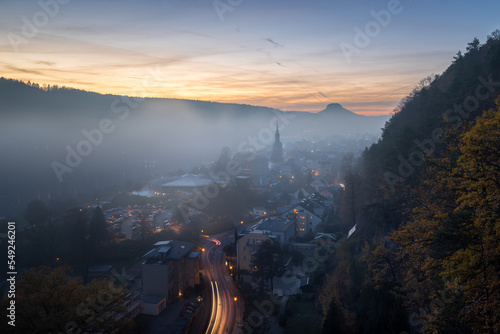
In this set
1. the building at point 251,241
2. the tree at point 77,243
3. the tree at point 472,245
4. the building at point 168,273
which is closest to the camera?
the tree at point 472,245

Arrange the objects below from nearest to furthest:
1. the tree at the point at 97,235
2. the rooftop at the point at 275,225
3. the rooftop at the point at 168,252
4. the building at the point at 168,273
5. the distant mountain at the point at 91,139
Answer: the building at the point at 168,273 < the rooftop at the point at 168,252 < the tree at the point at 97,235 < the rooftop at the point at 275,225 < the distant mountain at the point at 91,139

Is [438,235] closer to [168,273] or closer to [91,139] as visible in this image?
[168,273]

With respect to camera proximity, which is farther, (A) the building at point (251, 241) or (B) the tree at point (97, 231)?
(B) the tree at point (97, 231)

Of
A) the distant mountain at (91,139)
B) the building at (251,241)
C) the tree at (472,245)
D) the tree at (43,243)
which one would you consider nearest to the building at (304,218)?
the building at (251,241)

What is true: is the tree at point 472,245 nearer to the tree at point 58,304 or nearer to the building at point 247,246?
→ the tree at point 58,304

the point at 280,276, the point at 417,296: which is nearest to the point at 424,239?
the point at 417,296
